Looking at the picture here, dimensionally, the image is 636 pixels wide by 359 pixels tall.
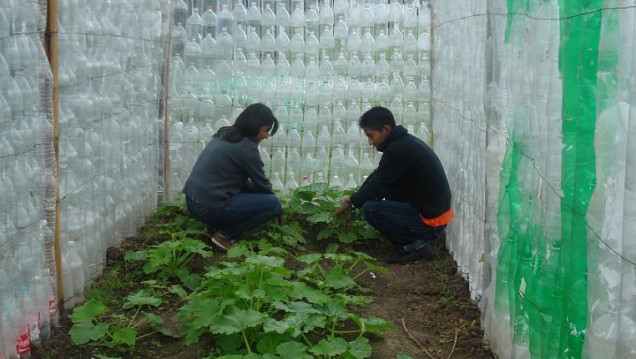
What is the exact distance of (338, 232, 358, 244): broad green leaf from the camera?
709 cm

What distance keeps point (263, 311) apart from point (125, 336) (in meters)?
0.83

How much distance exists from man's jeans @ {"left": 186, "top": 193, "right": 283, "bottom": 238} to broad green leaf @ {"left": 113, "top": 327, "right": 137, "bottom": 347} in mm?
2154

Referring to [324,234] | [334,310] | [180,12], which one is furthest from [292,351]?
[180,12]

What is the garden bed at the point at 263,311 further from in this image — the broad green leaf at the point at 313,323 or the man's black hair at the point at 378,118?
the man's black hair at the point at 378,118

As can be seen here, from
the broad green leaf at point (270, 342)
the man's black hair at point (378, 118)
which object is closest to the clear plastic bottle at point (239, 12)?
the man's black hair at point (378, 118)

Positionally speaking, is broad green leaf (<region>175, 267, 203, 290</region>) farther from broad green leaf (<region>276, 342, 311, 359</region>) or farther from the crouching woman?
broad green leaf (<region>276, 342, 311, 359</region>)

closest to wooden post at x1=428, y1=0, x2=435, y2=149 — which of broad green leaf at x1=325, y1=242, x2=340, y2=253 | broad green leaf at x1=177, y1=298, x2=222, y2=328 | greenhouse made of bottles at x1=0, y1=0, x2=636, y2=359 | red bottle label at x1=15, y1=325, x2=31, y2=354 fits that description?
greenhouse made of bottles at x1=0, y1=0, x2=636, y2=359

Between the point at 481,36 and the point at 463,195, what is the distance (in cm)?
129

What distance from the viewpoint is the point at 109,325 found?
495 centimetres

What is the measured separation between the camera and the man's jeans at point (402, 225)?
6.73 meters

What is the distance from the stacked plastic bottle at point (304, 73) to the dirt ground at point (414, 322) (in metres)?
1.89

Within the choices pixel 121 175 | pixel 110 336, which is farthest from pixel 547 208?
pixel 121 175

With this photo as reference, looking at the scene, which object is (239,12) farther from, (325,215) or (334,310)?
(334,310)

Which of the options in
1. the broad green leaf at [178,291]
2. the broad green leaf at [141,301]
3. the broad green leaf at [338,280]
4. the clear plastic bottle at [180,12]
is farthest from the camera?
the clear plastic bottle at [180,12]
